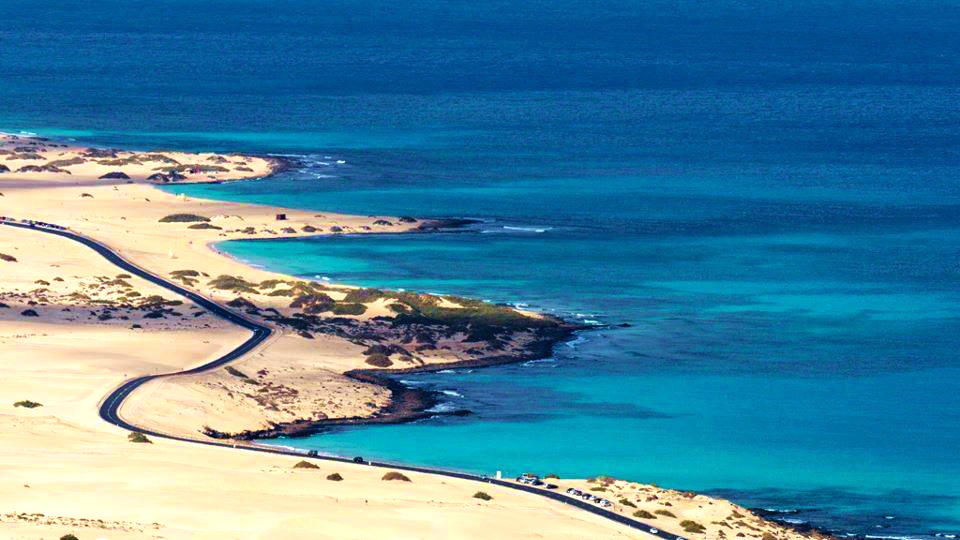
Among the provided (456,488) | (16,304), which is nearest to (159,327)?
(16,304)

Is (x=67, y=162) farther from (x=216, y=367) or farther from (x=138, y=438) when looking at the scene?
(x=138, y=438)

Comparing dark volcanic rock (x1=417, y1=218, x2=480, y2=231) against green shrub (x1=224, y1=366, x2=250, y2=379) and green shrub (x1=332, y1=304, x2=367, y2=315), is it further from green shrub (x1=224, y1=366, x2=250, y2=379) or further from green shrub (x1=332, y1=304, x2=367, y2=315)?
green shrub (x1=224, y1=366, x2=250, y2=379)

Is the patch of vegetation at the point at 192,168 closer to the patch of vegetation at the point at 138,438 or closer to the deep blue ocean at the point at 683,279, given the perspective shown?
the deep blue ocean at the point at 683,279

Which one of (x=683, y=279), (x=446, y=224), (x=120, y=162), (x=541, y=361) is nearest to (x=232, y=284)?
(x=541, y=361)

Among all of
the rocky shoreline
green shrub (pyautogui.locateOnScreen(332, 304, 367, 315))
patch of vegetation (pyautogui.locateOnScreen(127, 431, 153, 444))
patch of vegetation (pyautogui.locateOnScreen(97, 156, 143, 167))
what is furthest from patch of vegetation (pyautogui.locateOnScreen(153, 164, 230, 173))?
patch of vegetation (pyautogui.locateOnScreen(127, 431, 153, 444))

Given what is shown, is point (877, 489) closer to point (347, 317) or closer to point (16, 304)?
point (347, 317)
